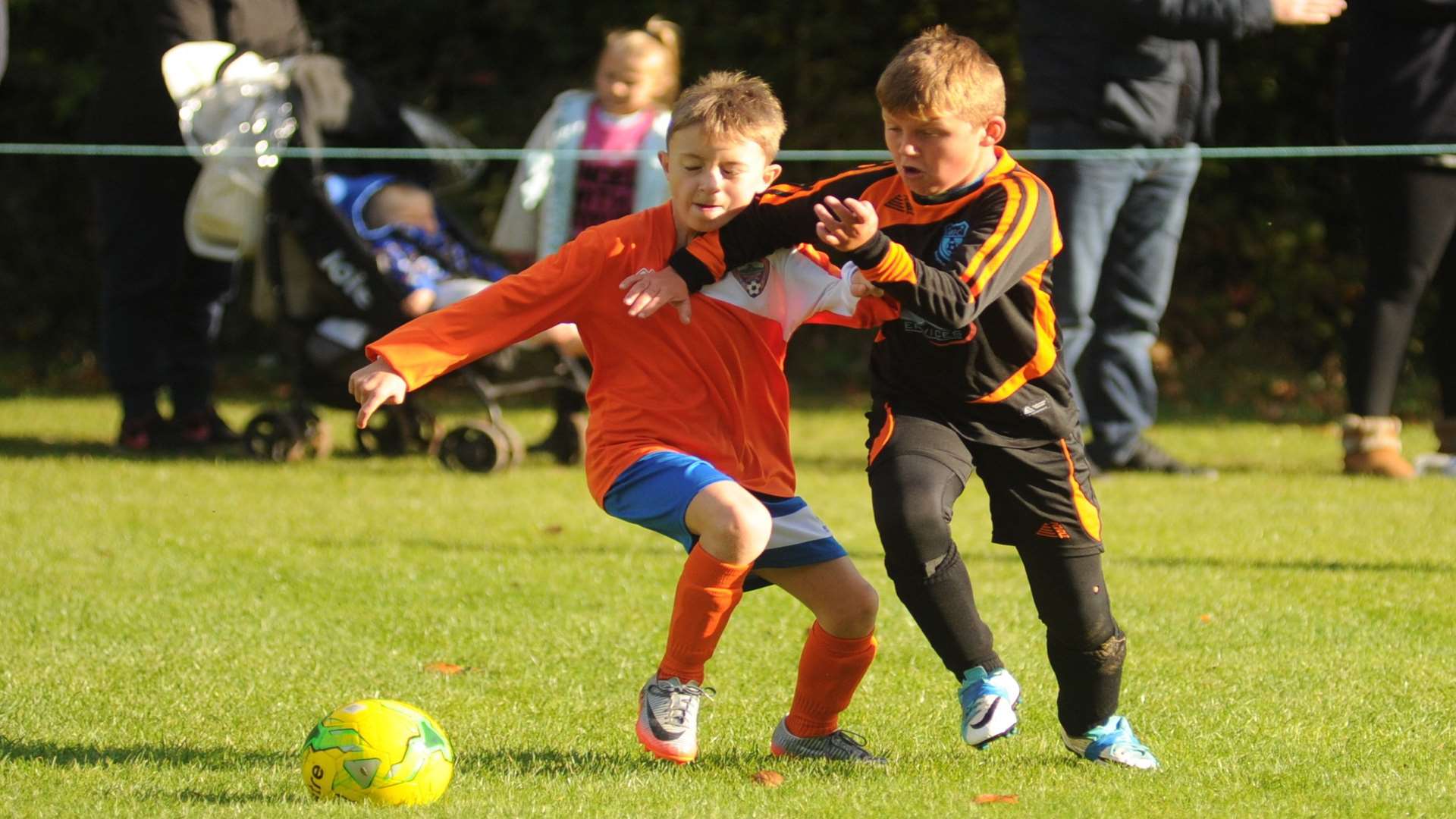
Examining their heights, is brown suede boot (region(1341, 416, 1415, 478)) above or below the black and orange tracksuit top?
below

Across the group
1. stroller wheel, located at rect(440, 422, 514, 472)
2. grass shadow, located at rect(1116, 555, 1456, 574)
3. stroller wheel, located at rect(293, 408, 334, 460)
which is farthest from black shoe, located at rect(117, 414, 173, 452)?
grass shadow, located at rect(1116, 555, 1456, 574)

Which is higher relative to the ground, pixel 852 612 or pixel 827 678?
pixel 852 612

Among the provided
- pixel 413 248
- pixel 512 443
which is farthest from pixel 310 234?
pixel 512 443

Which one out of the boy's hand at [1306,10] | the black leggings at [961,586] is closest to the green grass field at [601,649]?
the black leggings at [961,586]

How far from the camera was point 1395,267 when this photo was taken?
743cm

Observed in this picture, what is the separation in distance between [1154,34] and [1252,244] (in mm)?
4809

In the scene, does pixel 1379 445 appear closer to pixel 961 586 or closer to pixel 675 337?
pixel 961 586

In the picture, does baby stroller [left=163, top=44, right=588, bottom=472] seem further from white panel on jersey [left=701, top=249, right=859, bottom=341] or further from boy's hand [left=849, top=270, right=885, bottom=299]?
boy's hand [left=849, top=270, right=885, bottom=299]

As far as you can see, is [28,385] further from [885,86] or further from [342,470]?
[885,86]

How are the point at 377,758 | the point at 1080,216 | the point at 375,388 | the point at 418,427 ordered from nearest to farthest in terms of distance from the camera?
the point at 377,758
the point at 375,388
the point at 1080,216
the point at 418,427

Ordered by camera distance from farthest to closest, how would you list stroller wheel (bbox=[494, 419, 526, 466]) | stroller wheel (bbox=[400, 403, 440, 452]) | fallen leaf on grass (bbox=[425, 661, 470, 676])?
stroller wheel (bbox=[400, 403, 440, 452]) → stroller wheel (bbox=[494, 419, 526, 466]) → fallen leaf on grass (bbox=[425, 661, 470, 676])

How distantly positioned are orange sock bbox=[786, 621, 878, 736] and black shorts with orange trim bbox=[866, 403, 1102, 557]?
0.38m

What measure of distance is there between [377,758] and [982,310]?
1458 mm

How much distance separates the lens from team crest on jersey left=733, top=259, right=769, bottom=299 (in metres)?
3.90
